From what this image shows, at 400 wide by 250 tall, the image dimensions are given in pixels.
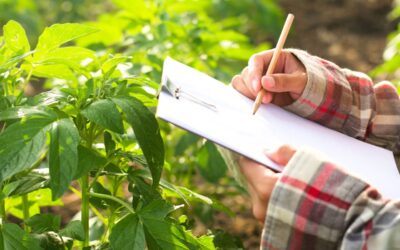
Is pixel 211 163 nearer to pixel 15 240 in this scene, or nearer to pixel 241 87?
pixel 241 87

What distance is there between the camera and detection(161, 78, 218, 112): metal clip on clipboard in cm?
154

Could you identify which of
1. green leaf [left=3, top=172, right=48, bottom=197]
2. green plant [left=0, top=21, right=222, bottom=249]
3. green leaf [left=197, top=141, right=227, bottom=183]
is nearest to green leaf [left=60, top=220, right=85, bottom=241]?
green plant [left=0, top=21, right=222, bottom=249]

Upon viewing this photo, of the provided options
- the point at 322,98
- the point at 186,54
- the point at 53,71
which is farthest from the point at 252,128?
the point at 186,54

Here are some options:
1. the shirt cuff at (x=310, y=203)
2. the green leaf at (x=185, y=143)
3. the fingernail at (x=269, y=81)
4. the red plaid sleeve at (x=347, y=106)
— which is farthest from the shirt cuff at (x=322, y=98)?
the green leaf at (x=185, y=143)

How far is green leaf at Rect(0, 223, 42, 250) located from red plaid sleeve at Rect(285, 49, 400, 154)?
65 cm

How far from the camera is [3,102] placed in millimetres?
1617

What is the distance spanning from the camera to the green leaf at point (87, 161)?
1.56 meters

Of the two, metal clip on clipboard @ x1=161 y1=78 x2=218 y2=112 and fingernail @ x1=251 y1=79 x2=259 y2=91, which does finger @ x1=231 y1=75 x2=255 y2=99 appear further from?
metal clip on clipboard @ x1=161 y1=78 x2=218 y2=112

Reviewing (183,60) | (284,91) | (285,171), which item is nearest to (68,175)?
(285,171)

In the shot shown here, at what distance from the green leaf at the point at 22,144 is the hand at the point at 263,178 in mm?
404

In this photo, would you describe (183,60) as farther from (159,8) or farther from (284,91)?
(284,91)

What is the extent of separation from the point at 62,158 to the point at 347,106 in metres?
0.70

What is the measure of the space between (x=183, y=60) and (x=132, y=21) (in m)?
0.28

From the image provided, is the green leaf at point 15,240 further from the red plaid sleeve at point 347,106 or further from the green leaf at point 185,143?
the green leaf at point 185,143
